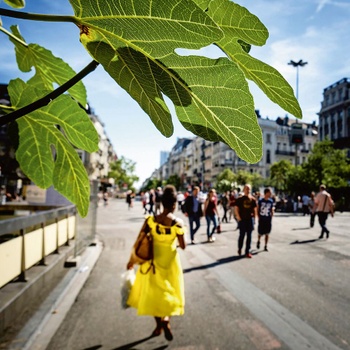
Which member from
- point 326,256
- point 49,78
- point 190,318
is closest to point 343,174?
point 326,256

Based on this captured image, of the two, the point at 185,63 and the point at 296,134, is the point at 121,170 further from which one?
the point at 185,63

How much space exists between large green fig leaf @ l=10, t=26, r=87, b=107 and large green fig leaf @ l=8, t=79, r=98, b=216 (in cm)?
10

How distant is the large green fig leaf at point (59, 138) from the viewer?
0.66 m

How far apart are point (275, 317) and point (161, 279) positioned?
5.27 feet

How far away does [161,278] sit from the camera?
149 inches

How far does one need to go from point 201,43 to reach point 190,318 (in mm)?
4172

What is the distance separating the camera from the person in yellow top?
3.60 metres

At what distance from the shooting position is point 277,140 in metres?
63.6

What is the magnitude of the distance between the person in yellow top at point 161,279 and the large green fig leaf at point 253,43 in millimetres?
3480

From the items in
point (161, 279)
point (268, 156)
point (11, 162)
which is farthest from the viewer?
point (268, 156)

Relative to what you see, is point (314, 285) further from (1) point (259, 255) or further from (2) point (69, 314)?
(2) point (69, 314)

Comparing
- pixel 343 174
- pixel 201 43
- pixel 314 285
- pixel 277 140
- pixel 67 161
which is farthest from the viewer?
pixel 277 140

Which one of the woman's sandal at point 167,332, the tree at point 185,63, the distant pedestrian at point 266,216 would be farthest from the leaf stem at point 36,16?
the distant pedestrian at point 266,216

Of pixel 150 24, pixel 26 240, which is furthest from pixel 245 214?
pixel 150 24
